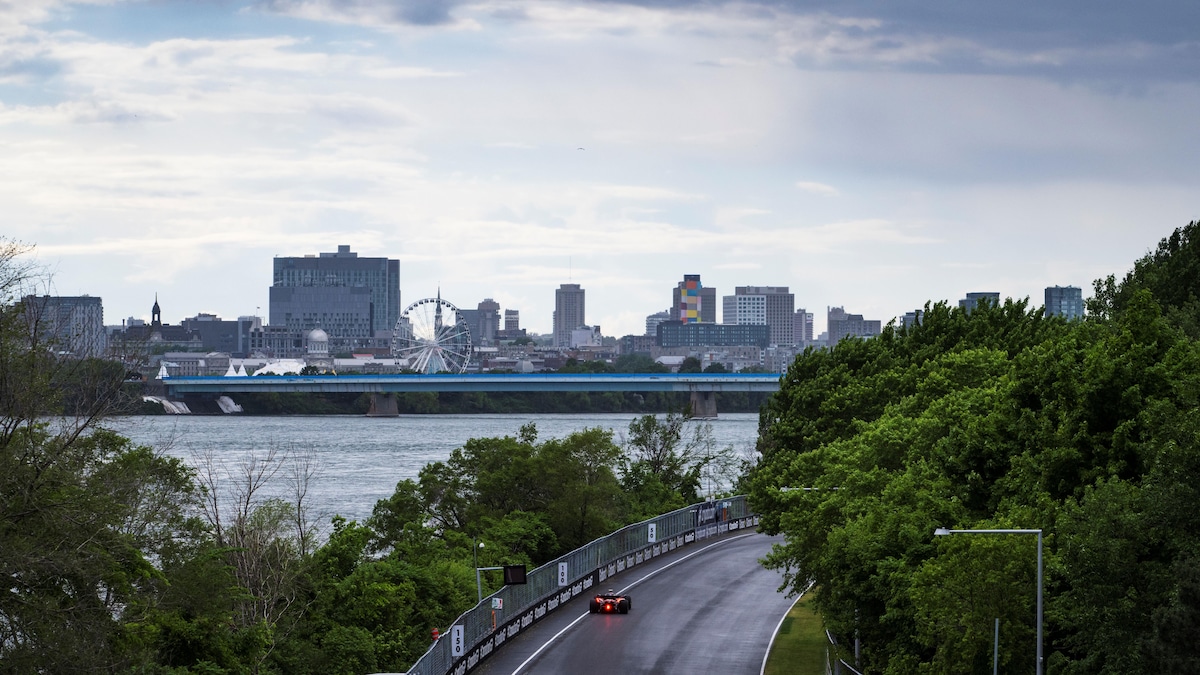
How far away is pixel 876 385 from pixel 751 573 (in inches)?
419

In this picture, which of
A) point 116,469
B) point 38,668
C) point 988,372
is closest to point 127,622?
point 116,469

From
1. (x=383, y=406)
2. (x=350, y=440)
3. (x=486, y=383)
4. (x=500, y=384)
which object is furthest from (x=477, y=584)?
(x=383, y=406)

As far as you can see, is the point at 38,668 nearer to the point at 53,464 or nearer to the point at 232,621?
the point at 53,464

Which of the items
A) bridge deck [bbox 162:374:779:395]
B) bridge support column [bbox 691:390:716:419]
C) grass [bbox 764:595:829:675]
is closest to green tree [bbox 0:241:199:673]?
grass [bbox 764:595:829:675]

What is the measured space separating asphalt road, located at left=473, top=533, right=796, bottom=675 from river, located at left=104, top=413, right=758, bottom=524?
67.5 feet

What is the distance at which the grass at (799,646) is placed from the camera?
48.2 m

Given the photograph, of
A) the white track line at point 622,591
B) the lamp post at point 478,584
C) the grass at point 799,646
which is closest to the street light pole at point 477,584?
the lamp post at point 478,584

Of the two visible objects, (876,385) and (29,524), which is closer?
(29,524)

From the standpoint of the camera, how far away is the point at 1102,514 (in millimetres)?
32062

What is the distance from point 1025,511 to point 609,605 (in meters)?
23.8

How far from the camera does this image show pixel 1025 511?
119 ft

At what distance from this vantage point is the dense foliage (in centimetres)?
3000

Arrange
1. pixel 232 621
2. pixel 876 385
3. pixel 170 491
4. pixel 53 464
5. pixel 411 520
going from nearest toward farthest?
pixel 53 464 → pixel 232 621 → pixel 170 491 → pixel 876 385 → pixel 411 520

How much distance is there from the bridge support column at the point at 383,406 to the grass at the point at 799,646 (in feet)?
455
